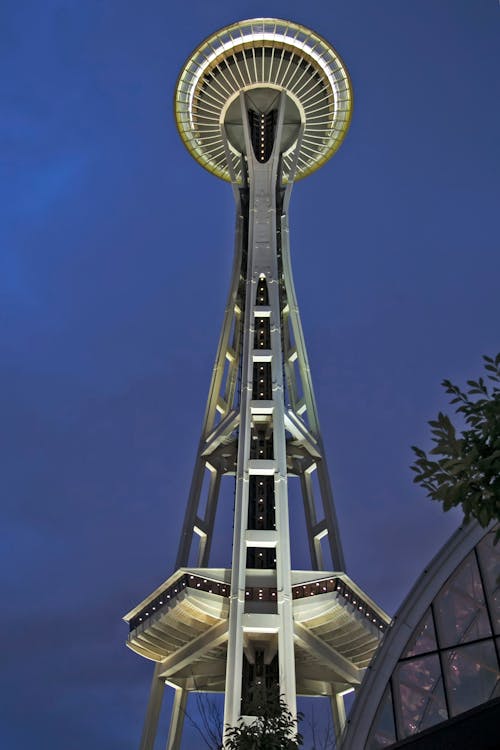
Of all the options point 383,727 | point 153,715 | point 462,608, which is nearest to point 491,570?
point 462,608

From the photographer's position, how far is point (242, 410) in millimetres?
48750

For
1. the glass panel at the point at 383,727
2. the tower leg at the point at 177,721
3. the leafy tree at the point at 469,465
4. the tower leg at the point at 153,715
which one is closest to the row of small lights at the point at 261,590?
the tower leg at the point at 153,715

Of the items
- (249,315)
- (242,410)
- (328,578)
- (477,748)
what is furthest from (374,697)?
(249,315)

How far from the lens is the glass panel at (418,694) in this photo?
15.2 meters

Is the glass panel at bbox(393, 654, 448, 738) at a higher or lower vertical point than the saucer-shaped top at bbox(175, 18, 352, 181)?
lower

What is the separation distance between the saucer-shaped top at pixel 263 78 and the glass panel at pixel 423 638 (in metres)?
52.5

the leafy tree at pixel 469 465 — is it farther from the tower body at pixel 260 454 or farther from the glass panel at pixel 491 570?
the tower body at pixel 260 454

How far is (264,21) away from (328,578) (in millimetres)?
51918

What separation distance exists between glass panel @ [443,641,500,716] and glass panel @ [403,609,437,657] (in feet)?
4.19

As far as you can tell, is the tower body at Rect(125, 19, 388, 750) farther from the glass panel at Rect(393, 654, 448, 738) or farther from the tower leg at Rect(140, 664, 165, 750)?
the glass panel at Rect(393, 654, 448, 738)

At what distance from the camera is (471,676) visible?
14805 millimetres

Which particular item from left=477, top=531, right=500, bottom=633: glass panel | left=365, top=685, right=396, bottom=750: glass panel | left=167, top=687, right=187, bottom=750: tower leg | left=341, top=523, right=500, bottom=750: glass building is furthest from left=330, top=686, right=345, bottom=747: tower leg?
left=477, top=531, right=500, bottom=633: glass panel

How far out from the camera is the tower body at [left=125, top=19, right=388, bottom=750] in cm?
4184

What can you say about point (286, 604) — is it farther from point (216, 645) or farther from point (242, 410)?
point (242, 410)
